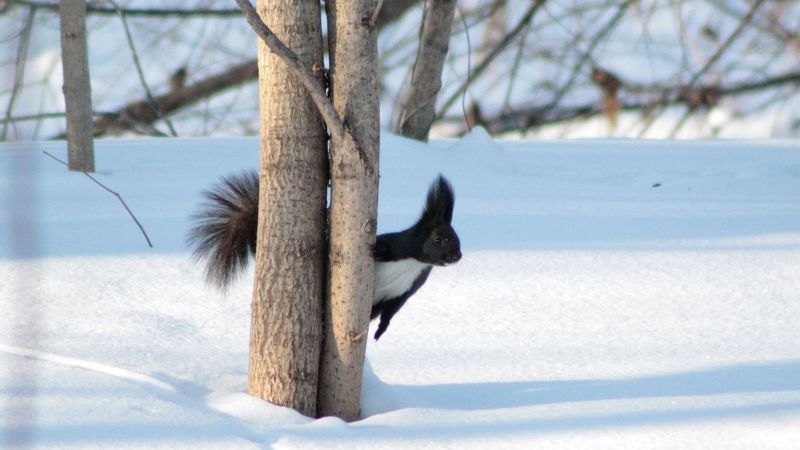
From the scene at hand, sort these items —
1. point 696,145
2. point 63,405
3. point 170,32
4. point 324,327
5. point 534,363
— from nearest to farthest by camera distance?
1. point 63,405
2. point 324,327
3. point 534,363
4. point 696,145
5. point 170,32

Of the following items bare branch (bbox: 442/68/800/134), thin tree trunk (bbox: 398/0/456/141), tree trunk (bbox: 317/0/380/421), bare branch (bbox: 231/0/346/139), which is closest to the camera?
bare branch (bbox: 231/0/346/139)

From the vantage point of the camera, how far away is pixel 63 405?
191cm

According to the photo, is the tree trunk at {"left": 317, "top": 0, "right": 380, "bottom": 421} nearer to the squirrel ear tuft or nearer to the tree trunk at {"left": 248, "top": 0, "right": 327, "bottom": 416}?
the tree trunk at {"left": 248, "top": 0, "right": 327, "bottom": 416}

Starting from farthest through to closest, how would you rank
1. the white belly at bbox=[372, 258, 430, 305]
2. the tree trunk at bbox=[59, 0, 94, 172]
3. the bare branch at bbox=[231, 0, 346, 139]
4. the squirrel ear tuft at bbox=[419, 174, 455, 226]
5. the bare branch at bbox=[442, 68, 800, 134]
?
the bare branch at bbox=[442, 68, 800, 134], the tree trunk at bbox=[59, 0, 94, 172], the squirrel ear tuft at bbox=[419, 174, 455, 226], the white belly at bbox=[372, 258, 430, 305], the bare branch at bbox=[231, 0, 346, 139]

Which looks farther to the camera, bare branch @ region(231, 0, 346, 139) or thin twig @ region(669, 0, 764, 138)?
thin twig @ region(669, 0, 764, 138)

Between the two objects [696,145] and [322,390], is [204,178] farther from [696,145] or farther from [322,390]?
[696,145]

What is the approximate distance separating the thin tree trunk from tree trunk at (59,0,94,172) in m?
1.85

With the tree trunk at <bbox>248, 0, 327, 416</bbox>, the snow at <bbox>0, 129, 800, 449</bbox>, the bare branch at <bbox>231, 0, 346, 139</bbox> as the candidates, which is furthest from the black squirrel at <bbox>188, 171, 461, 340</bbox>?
the bare branch at <bbox>231, 0, 346, 139</bbox>

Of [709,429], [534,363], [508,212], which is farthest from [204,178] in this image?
[709,429]

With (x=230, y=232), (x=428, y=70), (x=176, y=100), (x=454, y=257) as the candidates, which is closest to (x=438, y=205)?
(x=454, y=257)

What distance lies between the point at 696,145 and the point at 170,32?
3838mm

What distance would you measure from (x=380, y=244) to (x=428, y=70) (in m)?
3.11

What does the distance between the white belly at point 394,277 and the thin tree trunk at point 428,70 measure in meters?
2.76

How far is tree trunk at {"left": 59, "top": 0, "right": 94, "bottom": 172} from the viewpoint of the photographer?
3.93 meters
